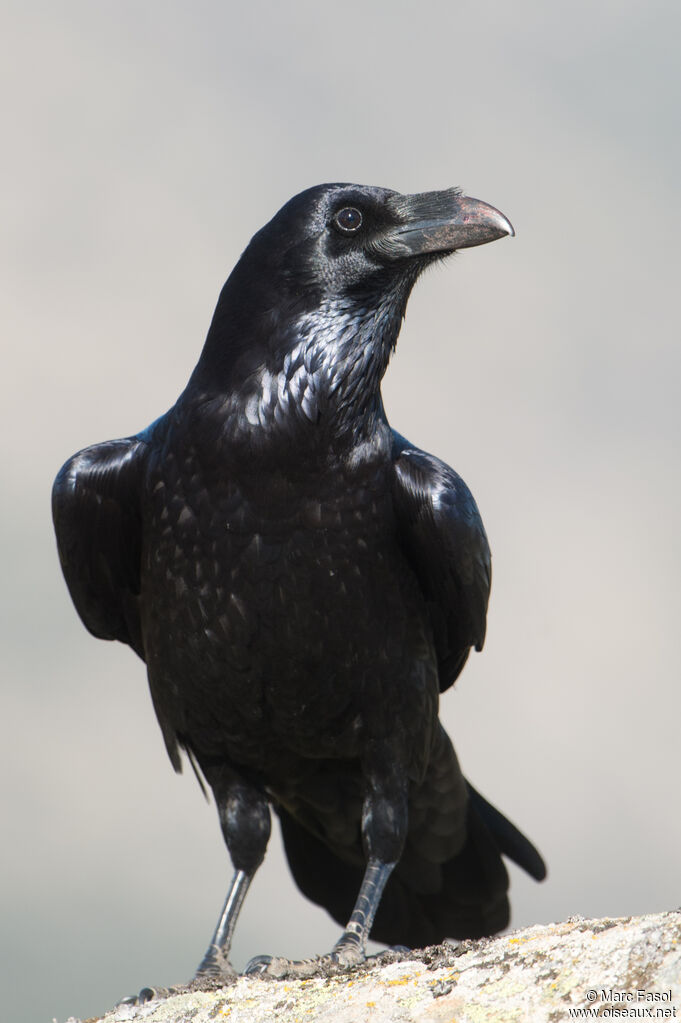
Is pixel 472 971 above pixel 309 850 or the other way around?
the other way around

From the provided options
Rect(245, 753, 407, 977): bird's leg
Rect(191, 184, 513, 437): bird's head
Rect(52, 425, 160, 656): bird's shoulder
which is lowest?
Rect(245, 753, 407, 977): bird's leg

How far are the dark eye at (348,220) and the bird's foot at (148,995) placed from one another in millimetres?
3384

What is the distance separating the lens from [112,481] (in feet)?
21.4

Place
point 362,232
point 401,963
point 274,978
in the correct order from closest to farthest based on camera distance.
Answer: point 401,963
point 274,978
point 362,232

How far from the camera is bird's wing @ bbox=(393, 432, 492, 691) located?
6281mm

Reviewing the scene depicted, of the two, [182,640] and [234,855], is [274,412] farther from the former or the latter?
[234,855]

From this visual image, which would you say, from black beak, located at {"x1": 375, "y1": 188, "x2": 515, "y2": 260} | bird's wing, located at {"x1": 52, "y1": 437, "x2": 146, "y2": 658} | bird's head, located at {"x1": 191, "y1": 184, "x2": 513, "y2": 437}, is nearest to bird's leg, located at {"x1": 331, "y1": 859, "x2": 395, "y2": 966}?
bird's wing, located at {"x1": 52, "y1": 437, "x2": 146, "y2": 658}

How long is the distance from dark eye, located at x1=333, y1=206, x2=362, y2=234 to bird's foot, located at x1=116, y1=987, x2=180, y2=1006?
3.38 m

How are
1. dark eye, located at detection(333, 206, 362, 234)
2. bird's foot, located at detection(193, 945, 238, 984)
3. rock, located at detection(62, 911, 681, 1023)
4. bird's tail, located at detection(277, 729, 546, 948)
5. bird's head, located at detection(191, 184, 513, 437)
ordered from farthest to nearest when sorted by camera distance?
1. bird's tail, located at detection(277, 729, 546, 948)
2. dark eye, located at detection(333, 206, 362, 234)
3. bird's head, located at detection(191, 184, 513, 437)
4. bird's foot, located at detection(193, 945, 238, 984)
5. rock, located at detection(62, 911, 681, 1023)

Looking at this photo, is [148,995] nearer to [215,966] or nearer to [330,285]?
[215,966]

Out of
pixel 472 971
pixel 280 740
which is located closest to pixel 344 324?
pixel 280 740

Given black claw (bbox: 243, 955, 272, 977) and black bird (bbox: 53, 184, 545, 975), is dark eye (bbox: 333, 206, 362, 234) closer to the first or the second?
black bird (bbox: 53, 184, 545, 975)

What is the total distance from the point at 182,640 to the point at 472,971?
213 centimetres

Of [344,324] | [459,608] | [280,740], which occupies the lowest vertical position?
[280,740]
